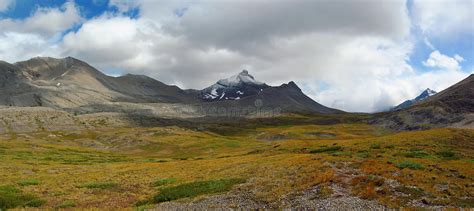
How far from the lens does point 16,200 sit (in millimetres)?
32781

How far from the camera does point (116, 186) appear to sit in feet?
134

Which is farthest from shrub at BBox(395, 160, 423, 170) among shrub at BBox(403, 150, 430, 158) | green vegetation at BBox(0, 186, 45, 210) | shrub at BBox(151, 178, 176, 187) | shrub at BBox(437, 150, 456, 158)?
green vegetation at BBox(0, 186, 45, 210)

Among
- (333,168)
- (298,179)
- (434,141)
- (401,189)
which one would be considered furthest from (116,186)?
(434,141)

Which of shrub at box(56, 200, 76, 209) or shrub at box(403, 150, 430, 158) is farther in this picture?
shrub at box(403, 150, 430, 158)

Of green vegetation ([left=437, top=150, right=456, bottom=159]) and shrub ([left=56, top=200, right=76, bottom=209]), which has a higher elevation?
green vegetation ([left=437, top=150, right=456, bottom=159])

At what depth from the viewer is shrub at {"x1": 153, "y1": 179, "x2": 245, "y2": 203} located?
106 feet

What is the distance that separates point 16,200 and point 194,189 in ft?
49.6

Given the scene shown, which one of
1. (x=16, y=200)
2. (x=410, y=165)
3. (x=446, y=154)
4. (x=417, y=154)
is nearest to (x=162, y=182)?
(x=16, y=200)

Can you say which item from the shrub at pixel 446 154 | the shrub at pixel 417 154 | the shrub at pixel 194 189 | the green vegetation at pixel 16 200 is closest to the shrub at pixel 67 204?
the green vegetation at pixel 16 200

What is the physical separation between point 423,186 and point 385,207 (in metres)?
5.59

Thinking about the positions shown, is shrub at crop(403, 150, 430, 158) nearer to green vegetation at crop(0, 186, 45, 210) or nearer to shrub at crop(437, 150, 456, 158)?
shrub at crop(437, 150, 456, 158)

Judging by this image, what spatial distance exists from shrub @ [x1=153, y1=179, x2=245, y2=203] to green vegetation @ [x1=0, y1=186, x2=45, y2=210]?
991cm

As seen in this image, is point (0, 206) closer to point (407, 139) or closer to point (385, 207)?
point (385, 207)

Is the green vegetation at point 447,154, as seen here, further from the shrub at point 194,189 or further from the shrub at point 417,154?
the shrub at point 194,189
